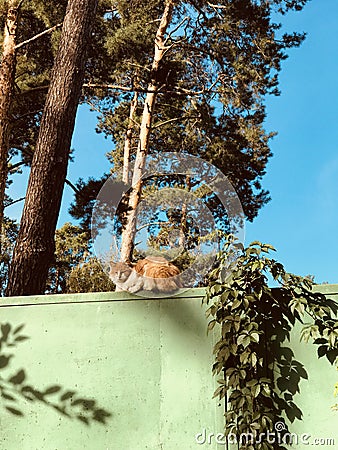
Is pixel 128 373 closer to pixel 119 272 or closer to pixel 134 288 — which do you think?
pixel 134 288

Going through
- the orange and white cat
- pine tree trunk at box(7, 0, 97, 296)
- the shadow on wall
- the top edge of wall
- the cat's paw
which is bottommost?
the shadow on wall

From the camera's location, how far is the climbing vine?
195cm

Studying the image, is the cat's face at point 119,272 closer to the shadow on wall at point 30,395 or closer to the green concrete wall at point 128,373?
the green concrete wall at point 128,373

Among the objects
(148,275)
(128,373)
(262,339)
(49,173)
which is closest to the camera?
(262,339)

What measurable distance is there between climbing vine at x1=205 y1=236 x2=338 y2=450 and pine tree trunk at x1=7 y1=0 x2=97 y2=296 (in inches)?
65.1

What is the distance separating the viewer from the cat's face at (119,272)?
264 cm

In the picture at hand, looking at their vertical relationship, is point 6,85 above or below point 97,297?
above

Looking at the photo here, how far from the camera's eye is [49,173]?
3484 millimetres

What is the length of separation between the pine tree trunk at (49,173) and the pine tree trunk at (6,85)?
97 cm

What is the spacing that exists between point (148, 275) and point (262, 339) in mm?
756

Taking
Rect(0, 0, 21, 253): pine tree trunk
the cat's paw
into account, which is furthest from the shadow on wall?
Rect(0, 0, 21, 253): pine tree trunk

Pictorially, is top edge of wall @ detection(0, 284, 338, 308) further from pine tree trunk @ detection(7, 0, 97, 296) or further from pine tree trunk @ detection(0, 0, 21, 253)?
pine tree trunk @ detection(0, 0, 21, 253)

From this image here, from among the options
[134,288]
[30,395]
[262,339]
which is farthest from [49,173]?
[262,339]

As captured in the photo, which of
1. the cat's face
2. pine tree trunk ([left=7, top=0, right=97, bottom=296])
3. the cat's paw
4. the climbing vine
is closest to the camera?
the climbing vine
